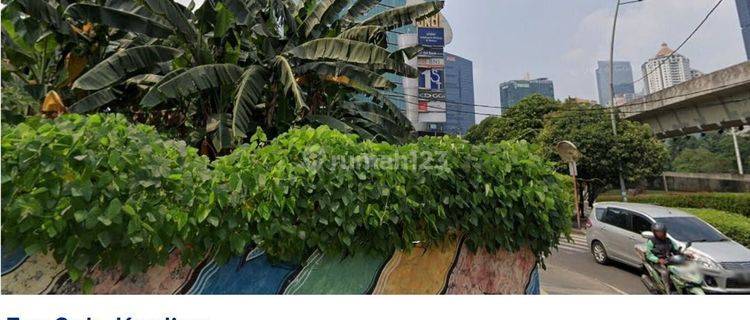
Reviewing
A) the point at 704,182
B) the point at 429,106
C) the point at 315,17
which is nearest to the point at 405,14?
the point at 315,17

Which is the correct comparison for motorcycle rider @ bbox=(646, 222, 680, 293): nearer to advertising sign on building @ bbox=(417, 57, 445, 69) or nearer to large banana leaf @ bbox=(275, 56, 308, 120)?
large banana leaf @ bbox=(275, 56, 308, 120)

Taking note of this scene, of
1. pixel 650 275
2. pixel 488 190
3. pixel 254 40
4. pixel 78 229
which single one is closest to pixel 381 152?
pixel 488 190

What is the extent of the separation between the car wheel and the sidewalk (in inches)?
39.2

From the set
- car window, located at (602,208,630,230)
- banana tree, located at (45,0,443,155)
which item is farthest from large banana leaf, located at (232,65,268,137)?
car window, located at (602,208,630,230)

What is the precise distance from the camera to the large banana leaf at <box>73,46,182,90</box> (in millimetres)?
3969

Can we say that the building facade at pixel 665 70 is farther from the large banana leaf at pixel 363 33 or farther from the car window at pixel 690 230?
the large banana leaf at pixel 363 33

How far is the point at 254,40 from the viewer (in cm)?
585

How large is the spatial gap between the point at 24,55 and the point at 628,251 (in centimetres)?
921

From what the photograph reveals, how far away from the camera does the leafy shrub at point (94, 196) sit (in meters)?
1.63

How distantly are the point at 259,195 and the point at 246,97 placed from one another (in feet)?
9.25

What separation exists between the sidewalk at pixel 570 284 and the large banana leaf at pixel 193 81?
4.79 meters

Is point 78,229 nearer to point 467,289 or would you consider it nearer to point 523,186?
point 467,289

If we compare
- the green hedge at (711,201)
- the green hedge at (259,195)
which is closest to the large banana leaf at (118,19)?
the green hedge at (259,195)

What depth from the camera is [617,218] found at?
638 centimetres
